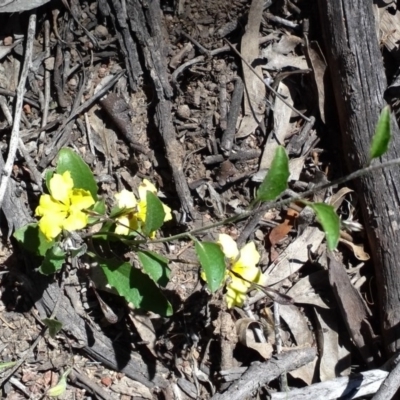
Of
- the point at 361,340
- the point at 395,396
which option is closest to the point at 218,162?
the point at 361,340

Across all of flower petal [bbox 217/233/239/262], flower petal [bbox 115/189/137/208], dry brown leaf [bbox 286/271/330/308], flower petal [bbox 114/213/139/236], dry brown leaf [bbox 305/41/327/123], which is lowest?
dry brown leaf [bbox 286/271/330/308]

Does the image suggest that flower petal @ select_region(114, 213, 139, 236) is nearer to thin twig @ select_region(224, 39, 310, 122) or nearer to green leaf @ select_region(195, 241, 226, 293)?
green leaf @ select_region(195, 241, 226, 293)

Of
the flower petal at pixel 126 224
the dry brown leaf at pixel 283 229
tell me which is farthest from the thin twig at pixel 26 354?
the dry brown leaf at pixel 283 229

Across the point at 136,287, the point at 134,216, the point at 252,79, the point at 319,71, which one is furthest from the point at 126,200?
the point at 319,71

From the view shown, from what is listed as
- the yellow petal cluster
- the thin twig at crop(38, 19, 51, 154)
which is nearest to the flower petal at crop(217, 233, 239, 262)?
the yellow petal cluster

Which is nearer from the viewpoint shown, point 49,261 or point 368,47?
point 49,261

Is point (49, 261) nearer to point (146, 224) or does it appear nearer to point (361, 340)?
point (146, 224)

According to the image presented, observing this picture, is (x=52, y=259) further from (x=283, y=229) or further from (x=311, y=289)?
(x=311, y=289)
